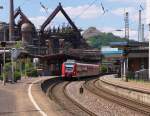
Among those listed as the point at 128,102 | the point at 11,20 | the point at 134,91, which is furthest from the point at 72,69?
the point at 11,20

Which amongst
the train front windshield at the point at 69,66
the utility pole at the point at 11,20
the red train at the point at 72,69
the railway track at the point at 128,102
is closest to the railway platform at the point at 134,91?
the railway track at the point at 128,102

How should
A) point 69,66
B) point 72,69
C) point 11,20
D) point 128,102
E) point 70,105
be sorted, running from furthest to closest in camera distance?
point 11,20 → point 69,66 → point 72,69 → point 128,102 → point 70,105

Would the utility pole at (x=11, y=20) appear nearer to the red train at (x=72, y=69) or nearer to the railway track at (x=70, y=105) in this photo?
the red train at (x=72, y=69)

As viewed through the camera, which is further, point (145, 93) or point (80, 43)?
point (80, 43)

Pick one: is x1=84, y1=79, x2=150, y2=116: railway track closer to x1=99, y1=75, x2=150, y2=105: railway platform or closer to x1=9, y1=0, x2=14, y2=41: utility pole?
x1=99, y1=75, x2=150, y2=105: railway platform

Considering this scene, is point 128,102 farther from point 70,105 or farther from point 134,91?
point 70,105

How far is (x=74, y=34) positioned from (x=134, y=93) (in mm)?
126331

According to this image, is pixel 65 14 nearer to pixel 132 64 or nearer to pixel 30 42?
pixel 30 42

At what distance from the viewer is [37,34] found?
165125 mm

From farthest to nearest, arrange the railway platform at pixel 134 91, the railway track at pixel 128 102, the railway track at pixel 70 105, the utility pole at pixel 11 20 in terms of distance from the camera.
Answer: the utility pole at pixel 11 20
the railway platform at pixel 134 91
the railway track at pixel 128 102
the railway track at pixel 70 105

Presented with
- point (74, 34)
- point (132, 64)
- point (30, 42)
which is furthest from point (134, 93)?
point (74, 34)

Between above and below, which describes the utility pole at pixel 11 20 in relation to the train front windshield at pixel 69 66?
above

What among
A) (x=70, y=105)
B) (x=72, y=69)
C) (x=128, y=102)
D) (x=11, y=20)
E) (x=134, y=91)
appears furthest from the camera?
(x=11, y=20)

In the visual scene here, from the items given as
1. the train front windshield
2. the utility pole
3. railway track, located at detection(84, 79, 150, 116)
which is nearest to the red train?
the train front windshield
